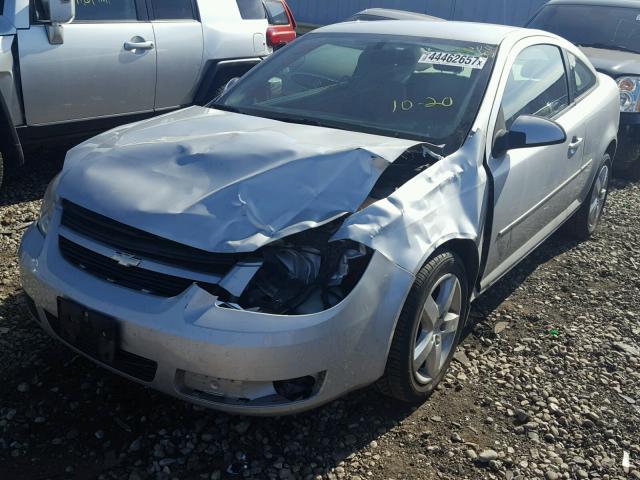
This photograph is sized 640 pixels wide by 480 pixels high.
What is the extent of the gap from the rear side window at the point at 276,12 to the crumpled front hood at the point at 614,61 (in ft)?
10.8

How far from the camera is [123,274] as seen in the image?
2.69 metres

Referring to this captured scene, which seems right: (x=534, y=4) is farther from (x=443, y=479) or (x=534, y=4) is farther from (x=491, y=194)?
(x=443, y=479)

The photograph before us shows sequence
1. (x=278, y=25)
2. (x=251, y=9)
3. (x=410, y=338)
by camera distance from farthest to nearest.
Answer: (x=278, y=25) → (x=251, y=9) → (x=410, y=338)

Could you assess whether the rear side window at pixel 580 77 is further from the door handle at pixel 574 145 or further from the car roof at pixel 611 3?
the car roof at pixel 611 3

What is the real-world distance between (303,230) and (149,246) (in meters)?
0.60

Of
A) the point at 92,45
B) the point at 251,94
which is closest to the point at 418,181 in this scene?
the point at 251,94

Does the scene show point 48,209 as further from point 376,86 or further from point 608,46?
point 608,46

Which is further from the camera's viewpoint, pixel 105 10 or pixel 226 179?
pixel 105 10

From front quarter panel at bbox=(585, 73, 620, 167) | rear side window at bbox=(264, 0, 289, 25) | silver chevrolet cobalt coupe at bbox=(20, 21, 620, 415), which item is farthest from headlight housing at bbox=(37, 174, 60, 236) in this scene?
rear side window at bbox=(264, 0, 289, 25)

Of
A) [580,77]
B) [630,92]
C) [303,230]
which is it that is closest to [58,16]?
[303,230]

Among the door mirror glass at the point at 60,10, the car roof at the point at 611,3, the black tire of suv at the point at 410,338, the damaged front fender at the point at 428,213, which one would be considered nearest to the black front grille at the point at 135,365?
the damaged front fender at the point at 428,213

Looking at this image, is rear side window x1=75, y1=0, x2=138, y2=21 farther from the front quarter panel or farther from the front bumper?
the front quarter panel

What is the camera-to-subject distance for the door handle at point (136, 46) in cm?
555

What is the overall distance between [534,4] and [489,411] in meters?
11.4
